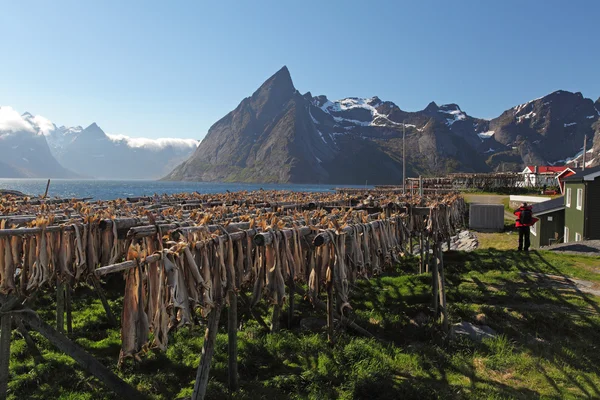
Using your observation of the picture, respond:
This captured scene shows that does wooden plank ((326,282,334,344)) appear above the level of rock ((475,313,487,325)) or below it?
above

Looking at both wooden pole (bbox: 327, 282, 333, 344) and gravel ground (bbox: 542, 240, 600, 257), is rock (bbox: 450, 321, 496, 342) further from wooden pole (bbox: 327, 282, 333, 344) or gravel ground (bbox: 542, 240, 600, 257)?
gravel ground (bbox: 542, 240, 600, 257)

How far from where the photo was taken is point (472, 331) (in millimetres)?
10438

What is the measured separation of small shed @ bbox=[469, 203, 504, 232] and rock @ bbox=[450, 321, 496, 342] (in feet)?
86.2

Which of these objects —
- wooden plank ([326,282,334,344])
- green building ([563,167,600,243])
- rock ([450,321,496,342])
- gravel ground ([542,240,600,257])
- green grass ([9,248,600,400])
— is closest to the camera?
wooden plank ([326,282,334,344])

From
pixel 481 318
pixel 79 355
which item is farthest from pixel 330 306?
pixel 481 318

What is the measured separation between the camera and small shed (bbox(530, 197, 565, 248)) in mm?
30906

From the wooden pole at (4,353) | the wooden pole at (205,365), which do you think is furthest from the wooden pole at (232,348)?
the wooden pole at (4,353)

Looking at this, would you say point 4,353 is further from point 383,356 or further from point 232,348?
point 383,356

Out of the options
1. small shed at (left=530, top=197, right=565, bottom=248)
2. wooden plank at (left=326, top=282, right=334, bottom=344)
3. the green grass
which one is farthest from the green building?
wooden plank at (left=326, top=282, right=334, bottom=344)

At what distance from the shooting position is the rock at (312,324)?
423 inches

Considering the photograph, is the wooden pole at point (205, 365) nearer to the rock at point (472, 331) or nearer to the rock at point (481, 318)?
the rock at point (472, 331)

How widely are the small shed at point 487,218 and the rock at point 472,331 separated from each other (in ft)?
86.2

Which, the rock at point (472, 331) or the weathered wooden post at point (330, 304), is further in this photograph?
the rock at point (472, 331)

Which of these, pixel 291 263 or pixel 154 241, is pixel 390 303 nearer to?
pixel 291 263
